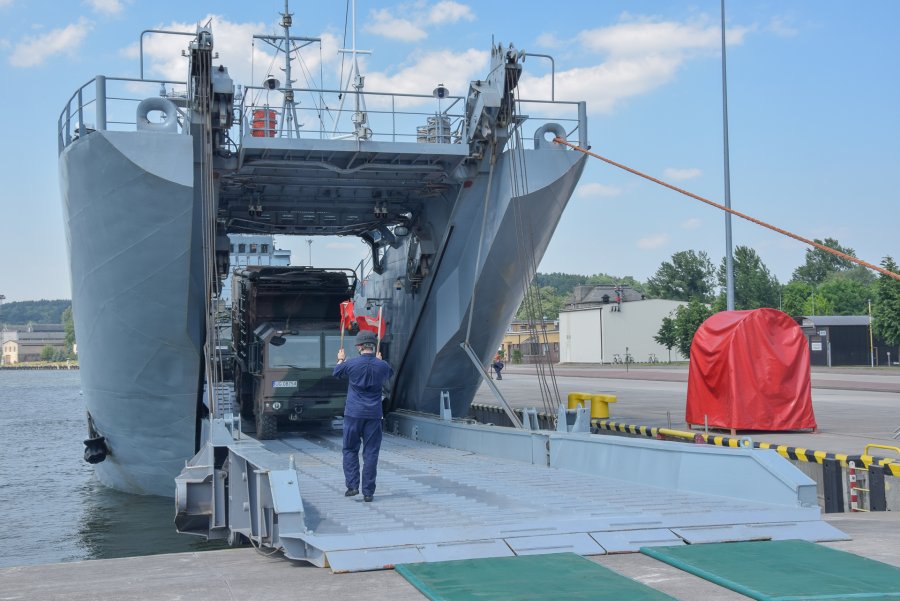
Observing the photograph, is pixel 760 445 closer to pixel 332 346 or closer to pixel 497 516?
pixel 332 346

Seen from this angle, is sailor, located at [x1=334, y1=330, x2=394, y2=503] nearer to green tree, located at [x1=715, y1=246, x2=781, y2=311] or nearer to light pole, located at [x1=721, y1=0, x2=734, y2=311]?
light pole, located at [x1=721, y1=0, x2=734, y2=311]

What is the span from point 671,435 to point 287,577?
35.4ft

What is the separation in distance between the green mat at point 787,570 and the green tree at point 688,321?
189 feet

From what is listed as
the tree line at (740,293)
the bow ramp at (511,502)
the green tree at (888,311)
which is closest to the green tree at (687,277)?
the tree line at (740,293)

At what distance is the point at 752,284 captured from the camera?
8075 centimetres

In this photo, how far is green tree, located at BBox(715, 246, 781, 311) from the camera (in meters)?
80.6

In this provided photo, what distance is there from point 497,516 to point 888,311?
49887 millimetres

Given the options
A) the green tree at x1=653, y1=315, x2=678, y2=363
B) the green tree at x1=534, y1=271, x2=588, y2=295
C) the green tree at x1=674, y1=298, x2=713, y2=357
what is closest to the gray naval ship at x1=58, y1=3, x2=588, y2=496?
the green tree at x1=674, y1=298, x2=713, y2=357

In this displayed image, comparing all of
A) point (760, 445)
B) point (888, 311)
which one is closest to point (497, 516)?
point (760, 445)

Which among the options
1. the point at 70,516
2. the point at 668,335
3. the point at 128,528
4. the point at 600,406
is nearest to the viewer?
the point at 128,528

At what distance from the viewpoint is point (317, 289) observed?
18.1m

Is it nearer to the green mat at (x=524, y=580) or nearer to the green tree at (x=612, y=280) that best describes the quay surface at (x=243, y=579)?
the green mat at (x=524, y=580)

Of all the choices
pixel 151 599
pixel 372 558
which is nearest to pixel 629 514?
pixel 372 558

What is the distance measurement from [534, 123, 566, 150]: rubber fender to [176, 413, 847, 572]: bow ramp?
5326mm
